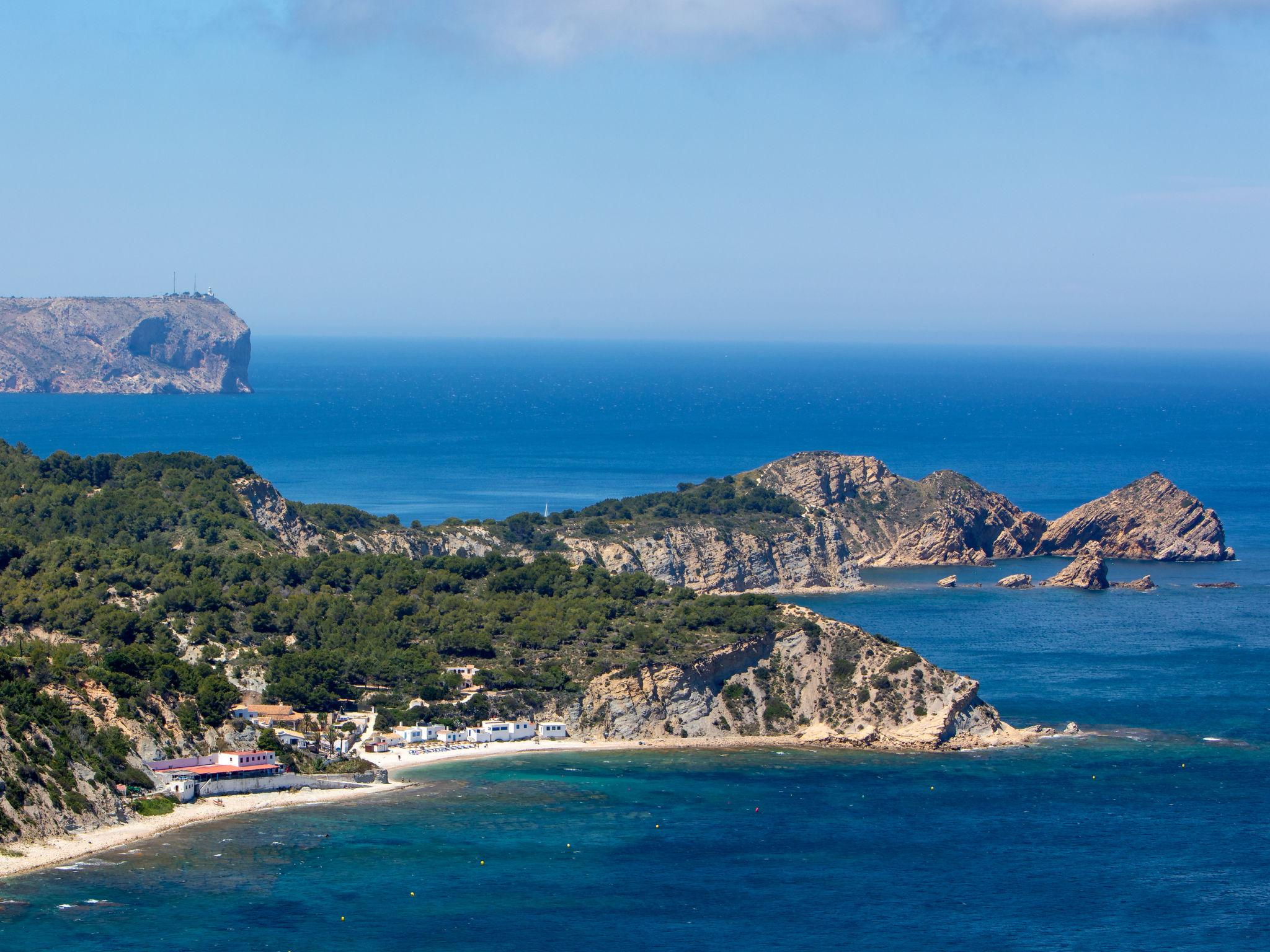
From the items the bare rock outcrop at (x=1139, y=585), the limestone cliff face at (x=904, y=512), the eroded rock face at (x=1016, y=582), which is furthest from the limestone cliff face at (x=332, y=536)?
the bare rock outcrop at (x=1139, y=585)

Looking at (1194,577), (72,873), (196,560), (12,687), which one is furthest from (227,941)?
(1194,577)

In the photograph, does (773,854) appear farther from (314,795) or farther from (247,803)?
(247,803)

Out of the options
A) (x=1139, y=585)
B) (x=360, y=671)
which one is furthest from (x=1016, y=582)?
(x=360, y=671)

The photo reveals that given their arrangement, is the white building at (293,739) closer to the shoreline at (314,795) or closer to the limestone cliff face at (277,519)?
the shoreline at (314,795)

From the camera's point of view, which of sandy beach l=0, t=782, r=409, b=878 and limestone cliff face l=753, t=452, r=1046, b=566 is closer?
sandy beach l=0, t=782, r=409, b=878

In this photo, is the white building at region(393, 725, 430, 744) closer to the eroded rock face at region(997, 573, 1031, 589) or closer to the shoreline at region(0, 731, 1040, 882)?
the shoreline at region(0, 731, 1040, 882)

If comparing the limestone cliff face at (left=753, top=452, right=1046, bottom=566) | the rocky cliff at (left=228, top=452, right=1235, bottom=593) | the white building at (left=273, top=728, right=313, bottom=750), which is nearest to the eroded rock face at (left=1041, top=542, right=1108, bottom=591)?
the limestone cliff face at (left=753, top=452, right=1046, bottom=566)
